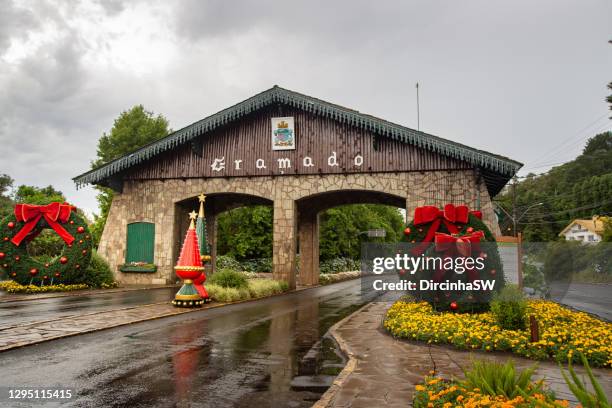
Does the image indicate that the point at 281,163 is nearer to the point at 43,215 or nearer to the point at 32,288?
the point at 43,215

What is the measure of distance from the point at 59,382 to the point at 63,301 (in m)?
10.7

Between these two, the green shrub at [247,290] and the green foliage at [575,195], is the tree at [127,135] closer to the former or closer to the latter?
the green shrub at [247,290]

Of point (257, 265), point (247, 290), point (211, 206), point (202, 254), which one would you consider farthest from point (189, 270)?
point (257, 265)

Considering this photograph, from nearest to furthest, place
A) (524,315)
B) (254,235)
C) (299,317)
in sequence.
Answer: (524,315)
(299,317)
(254,235)

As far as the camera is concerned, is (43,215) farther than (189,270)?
Yes

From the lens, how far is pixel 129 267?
23.3 metres

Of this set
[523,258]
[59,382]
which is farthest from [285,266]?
[59,382]

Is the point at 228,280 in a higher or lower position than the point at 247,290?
higher

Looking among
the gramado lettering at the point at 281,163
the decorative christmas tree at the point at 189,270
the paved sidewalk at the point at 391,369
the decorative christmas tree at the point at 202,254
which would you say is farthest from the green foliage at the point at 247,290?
the paved sidewalk at the point at 391,369

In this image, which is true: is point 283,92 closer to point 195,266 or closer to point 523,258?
point 195,266

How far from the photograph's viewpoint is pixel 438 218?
12258 mm

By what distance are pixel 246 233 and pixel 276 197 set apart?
17.2 metres

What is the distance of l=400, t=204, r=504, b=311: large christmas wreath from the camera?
36.5 ft

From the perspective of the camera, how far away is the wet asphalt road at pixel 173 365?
528 centimetres
